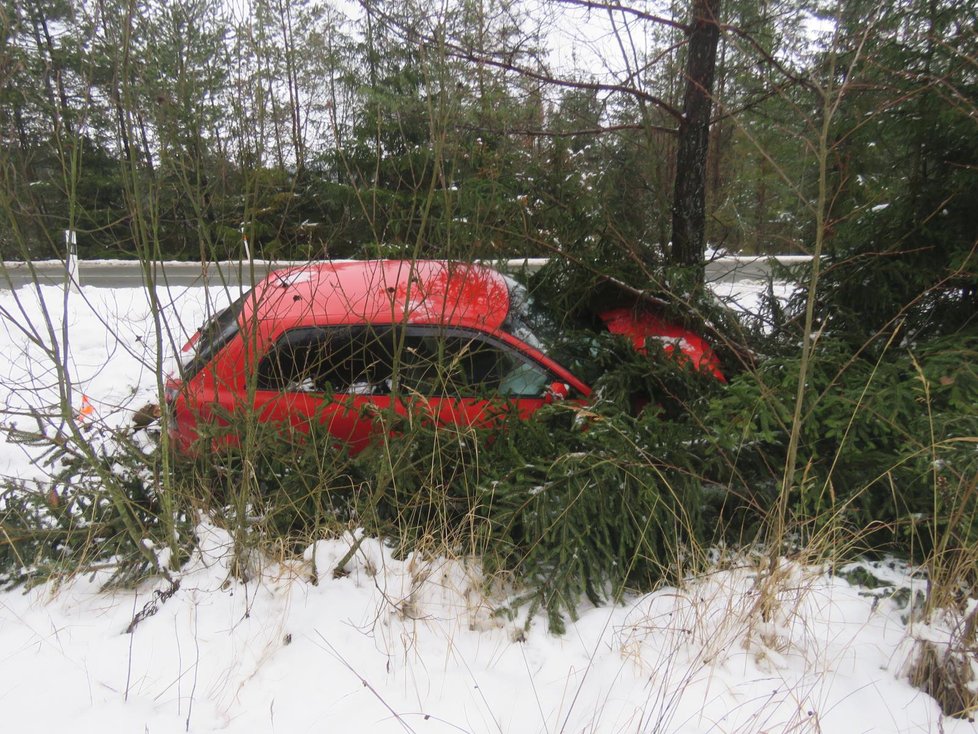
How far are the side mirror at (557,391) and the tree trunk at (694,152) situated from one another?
1794mm

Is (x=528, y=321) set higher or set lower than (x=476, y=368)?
higher

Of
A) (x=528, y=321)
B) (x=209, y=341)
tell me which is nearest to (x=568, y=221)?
(x=528, y=321)

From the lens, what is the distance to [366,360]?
11.1 feet

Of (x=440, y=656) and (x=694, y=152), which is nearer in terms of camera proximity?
(x=440, y=656)

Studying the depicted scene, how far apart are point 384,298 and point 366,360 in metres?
0.38

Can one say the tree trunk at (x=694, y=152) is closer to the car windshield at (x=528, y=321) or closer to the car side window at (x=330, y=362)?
the car windshield at (x=528, y=321)

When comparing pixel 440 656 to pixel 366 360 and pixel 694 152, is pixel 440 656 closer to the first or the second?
pixel 366 360

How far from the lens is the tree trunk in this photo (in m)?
4.46

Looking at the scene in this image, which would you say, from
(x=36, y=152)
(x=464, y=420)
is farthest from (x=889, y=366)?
(x=36, y=152)

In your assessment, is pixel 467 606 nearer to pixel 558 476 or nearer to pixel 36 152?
pixel 558 476

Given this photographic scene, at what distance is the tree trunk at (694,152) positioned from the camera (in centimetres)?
446

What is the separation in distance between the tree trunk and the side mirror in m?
1.79

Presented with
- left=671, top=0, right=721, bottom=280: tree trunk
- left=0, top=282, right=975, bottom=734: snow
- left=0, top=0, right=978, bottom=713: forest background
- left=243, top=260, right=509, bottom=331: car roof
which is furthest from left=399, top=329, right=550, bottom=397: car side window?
left=671, top=0, right=721, bottom=280: tree trunk

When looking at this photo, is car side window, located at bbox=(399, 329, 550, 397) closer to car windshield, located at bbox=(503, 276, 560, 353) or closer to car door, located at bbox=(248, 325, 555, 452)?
car door, located at bbox=(248, 325, 555, 452)
